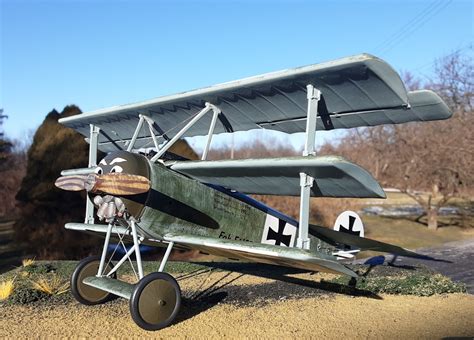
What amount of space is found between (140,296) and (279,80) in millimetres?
2952

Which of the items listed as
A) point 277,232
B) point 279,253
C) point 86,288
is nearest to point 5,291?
point 86,288

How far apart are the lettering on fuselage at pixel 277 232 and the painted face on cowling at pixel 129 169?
225cm

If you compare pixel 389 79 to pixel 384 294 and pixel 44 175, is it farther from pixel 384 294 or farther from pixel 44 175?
pixel 44 175

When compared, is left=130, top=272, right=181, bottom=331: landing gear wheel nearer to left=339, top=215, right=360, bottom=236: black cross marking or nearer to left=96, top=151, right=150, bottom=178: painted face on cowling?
left=96, top=151, right=150, bottom=178: painted face on cowling

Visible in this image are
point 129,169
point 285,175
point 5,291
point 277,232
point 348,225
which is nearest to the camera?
point 285,175

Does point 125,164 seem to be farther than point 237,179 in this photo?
No

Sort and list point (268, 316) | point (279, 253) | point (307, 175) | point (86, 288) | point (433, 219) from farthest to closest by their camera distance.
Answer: point (433, 219) < point (86, 288) < point (268, 316) < point (307, 175) < point (279, 253)

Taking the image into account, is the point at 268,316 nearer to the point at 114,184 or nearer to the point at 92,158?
the point at 114,184

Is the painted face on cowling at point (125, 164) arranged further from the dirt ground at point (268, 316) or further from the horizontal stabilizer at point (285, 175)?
the dirt ground at point (268, 316)

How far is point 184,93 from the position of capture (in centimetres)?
593

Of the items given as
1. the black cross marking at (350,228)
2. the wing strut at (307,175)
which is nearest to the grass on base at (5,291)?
the wing strut at (307,175)

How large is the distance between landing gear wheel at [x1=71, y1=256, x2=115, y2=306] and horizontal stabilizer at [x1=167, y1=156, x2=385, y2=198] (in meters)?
2.07

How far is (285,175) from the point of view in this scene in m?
5.08

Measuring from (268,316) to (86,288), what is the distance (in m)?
2.63
